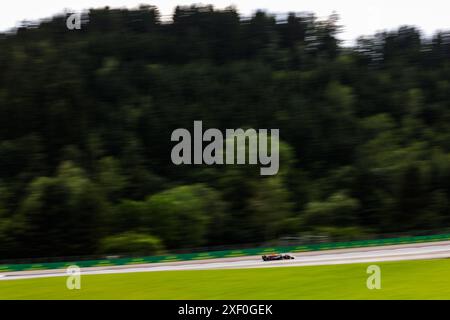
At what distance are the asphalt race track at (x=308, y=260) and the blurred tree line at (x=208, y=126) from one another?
2141 centimetres

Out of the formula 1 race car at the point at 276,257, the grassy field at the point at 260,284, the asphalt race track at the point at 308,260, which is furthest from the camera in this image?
the formula 1 race car at the point at 276,257

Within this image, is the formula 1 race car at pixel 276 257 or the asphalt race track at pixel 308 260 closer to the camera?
the asphalt race track at pixel 308 260

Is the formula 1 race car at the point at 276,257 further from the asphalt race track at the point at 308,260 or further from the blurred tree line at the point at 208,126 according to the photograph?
the blurred tree line at the point at 208,126

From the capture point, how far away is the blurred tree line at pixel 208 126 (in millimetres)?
71125

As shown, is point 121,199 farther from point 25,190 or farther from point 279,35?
point 279,35

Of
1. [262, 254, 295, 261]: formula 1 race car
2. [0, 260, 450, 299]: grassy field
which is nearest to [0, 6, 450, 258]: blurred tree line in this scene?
[262, 254, 295, 261]: formula 1 race car

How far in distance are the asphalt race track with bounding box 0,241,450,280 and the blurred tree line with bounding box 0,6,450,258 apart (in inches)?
843

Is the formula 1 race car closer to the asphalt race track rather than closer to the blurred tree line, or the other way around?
the asphalt race track

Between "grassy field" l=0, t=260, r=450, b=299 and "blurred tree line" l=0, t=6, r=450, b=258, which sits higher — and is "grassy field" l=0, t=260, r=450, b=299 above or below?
below

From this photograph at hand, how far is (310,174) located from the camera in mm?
106250

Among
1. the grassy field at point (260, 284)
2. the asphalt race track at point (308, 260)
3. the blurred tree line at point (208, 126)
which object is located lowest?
the grassy field at point (260, 284)

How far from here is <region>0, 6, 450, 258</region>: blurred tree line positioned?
71125 millimetres

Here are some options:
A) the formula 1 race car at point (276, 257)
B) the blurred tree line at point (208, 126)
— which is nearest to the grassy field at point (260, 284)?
the formula 1 race car at point (276, 257)
